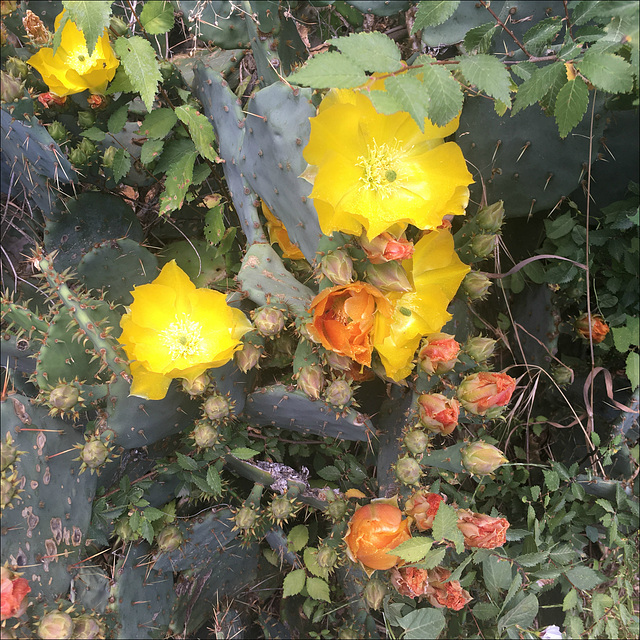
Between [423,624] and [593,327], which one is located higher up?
[593,327]

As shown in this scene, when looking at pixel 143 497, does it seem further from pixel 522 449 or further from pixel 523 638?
pixel 522 449

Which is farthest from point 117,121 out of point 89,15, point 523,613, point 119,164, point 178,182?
point 523,613

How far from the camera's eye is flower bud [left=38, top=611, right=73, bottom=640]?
97cm

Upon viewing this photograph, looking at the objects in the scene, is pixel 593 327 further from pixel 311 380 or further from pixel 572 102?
pixel 311 380

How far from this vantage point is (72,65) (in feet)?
4.18

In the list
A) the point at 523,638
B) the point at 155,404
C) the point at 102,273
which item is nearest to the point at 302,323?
the point at 155,404

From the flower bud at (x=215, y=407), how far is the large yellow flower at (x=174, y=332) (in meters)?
0.08

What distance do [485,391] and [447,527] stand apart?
275 millimetres

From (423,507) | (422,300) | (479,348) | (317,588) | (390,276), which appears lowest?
(317,588)

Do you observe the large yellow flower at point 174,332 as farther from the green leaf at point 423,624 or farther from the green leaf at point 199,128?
the green leaf at point 423,624

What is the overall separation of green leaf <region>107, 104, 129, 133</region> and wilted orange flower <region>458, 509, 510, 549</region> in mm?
1251

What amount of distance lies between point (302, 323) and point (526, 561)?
2.44ft

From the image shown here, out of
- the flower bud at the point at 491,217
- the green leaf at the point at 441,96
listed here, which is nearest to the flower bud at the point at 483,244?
the flower bud at the point at 491,217

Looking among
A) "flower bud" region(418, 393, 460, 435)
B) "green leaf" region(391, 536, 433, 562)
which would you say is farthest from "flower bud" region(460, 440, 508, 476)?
"green leaf" region(391, 536, 433, 562)
